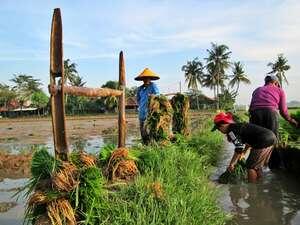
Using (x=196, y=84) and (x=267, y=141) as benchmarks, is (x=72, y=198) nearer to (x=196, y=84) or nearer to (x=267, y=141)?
(x=267, y=141)

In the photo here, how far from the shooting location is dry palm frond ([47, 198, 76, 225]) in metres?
3.54

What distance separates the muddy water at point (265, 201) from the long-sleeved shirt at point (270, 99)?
111cm

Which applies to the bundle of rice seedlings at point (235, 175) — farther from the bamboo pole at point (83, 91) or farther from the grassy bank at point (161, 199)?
the bamboo pole at point (83, 91)

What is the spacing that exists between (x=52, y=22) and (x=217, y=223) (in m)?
2.56

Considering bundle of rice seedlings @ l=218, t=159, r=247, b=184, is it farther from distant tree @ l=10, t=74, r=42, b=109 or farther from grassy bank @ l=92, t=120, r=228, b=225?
distant tree @ l=10, t=74, r=42, b=109

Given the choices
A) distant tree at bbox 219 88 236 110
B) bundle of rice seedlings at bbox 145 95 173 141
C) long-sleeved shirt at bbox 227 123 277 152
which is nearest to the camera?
long-sleeved shirt at bbox 227 123 277 152

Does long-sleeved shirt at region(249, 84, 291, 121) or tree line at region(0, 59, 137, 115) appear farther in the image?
tree line at region(0, 59, 137, 115)

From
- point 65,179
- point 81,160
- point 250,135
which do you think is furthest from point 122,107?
point 65,179

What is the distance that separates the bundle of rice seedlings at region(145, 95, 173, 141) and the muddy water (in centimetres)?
121

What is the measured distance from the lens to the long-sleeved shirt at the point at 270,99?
7211 millimetres

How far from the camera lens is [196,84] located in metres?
75.3

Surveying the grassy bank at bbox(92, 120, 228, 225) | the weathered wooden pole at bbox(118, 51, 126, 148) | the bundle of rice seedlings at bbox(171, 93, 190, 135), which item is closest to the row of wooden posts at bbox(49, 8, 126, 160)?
the grassy bank at bbox(92, 120, 228, 225)

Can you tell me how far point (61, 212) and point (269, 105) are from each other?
454 centimetres

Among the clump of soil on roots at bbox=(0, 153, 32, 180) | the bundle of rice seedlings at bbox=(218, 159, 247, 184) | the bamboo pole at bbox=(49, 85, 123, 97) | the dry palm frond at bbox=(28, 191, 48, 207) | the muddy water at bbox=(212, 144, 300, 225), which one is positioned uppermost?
the bamboo pole at bbox=(49, 85, 123, 97)
